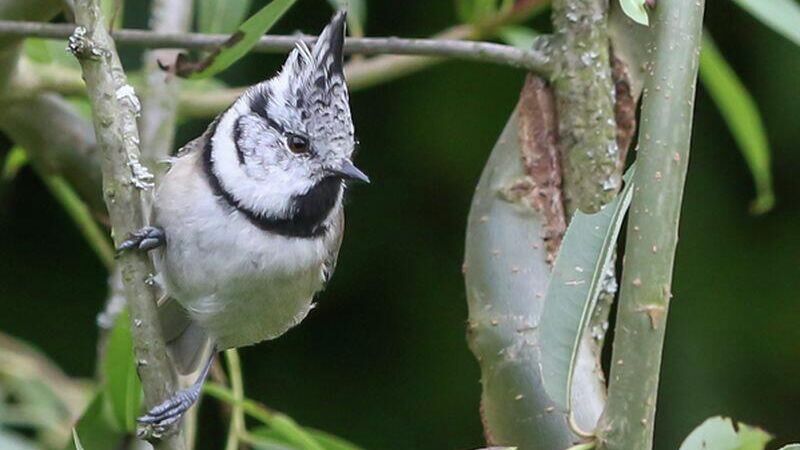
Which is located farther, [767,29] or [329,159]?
[767,29]

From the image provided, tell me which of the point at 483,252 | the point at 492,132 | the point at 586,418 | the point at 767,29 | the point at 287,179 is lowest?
the point at 586,418

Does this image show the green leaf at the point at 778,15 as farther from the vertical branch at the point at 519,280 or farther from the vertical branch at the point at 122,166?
the vertical branch at the point at 122,166

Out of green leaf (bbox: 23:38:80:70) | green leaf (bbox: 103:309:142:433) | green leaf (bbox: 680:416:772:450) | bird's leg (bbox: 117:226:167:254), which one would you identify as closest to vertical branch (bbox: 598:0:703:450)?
green leaf (bbox: 680:416:772:450)

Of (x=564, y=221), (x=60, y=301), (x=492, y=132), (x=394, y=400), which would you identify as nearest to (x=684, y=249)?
(x=492, y=132)

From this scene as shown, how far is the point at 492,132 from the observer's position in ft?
8.57

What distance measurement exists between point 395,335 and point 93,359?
64cm

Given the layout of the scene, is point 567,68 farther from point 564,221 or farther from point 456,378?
point 456,378

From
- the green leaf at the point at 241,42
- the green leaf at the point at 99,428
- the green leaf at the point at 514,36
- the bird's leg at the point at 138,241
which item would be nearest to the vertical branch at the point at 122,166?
the bird's leg at the point at 138,241

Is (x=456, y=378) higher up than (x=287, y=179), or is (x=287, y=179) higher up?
Result: (x=287, y=179)

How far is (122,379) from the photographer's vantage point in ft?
5.27

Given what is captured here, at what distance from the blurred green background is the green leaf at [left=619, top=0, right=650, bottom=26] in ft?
4.71

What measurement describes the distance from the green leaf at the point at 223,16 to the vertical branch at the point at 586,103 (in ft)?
1.59

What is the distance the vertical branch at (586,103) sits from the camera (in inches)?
54.9

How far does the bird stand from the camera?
59.9 inches
